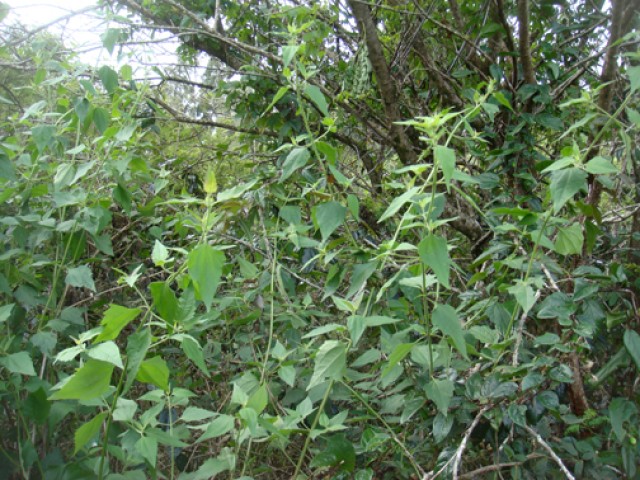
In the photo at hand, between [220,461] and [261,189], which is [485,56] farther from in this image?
[220,461]

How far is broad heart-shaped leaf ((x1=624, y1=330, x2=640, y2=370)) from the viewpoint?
4.67 ft

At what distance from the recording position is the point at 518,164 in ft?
8.20

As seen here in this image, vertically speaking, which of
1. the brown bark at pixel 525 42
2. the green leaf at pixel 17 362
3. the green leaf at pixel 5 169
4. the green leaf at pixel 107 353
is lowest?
the green leaf at pixel 17 362

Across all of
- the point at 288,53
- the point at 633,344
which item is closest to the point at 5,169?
the point at 288,53

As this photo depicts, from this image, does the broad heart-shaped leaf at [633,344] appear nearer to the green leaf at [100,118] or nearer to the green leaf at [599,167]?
the green leaf at [599,167]

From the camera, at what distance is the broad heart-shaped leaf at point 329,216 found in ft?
A: 4.75

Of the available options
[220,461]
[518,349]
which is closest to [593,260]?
[518,349]

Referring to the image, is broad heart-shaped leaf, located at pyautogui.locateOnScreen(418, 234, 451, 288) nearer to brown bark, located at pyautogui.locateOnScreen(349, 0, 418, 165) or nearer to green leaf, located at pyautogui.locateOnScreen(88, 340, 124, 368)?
green leaf, located at pyautogui.locateOnScreen(88, 340, 124, 368)

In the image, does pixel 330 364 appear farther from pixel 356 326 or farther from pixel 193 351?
pixel 193 351

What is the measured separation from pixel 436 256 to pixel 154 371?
65 centimetres

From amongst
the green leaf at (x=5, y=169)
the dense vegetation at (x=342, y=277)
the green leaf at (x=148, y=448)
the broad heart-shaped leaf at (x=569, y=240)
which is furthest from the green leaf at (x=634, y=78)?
the green leaf at (x=5, y=169)

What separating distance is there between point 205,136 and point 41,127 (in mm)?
2511

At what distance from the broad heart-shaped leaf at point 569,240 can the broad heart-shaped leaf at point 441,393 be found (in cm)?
43

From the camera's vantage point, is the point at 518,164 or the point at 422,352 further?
the point at 518,164
